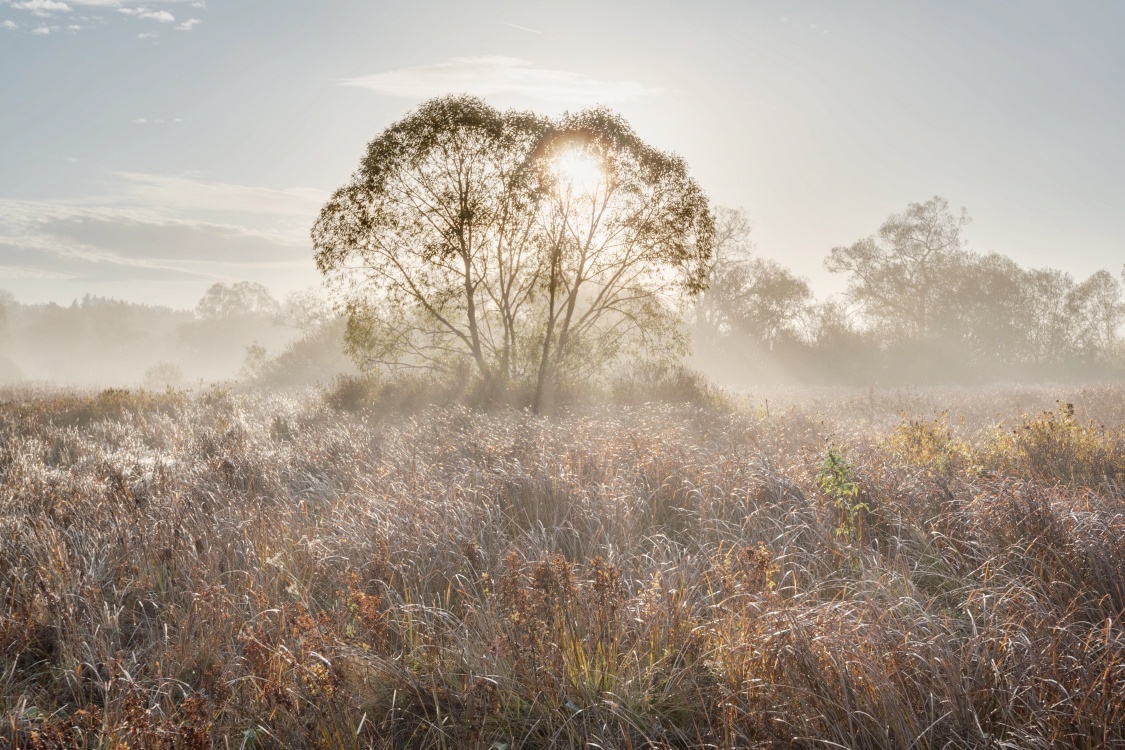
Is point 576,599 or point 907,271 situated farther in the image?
point 907,271

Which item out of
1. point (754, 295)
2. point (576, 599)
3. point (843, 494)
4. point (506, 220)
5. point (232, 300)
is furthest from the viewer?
point (232, 300)

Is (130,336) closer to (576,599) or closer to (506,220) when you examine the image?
(506,220)

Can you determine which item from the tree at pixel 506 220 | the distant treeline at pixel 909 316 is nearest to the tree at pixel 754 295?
the distant treeline at pixel 909 316

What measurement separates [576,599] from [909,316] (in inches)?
2042

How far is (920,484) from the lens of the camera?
639cm

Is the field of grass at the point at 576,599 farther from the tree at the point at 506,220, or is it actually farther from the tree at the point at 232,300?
the tree at the point at 232,300

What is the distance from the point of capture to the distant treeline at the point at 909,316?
47.1 metres

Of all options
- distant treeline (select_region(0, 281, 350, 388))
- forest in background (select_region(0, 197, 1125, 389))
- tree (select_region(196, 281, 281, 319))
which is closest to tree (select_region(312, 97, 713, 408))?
forest in background (select_region(0, 197, 1125, 389))

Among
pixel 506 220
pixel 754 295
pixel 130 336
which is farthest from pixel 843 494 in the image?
pixel 130 336

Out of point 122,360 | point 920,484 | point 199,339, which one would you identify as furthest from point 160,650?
point 122,360

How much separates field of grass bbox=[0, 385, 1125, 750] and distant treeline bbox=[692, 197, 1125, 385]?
4005cm

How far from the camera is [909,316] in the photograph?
4922 centimetres

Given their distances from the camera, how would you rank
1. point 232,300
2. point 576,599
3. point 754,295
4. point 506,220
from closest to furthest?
point 576,599 → point 506,220 → point 754,295 → point 232,300

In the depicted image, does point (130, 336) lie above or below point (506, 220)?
below
